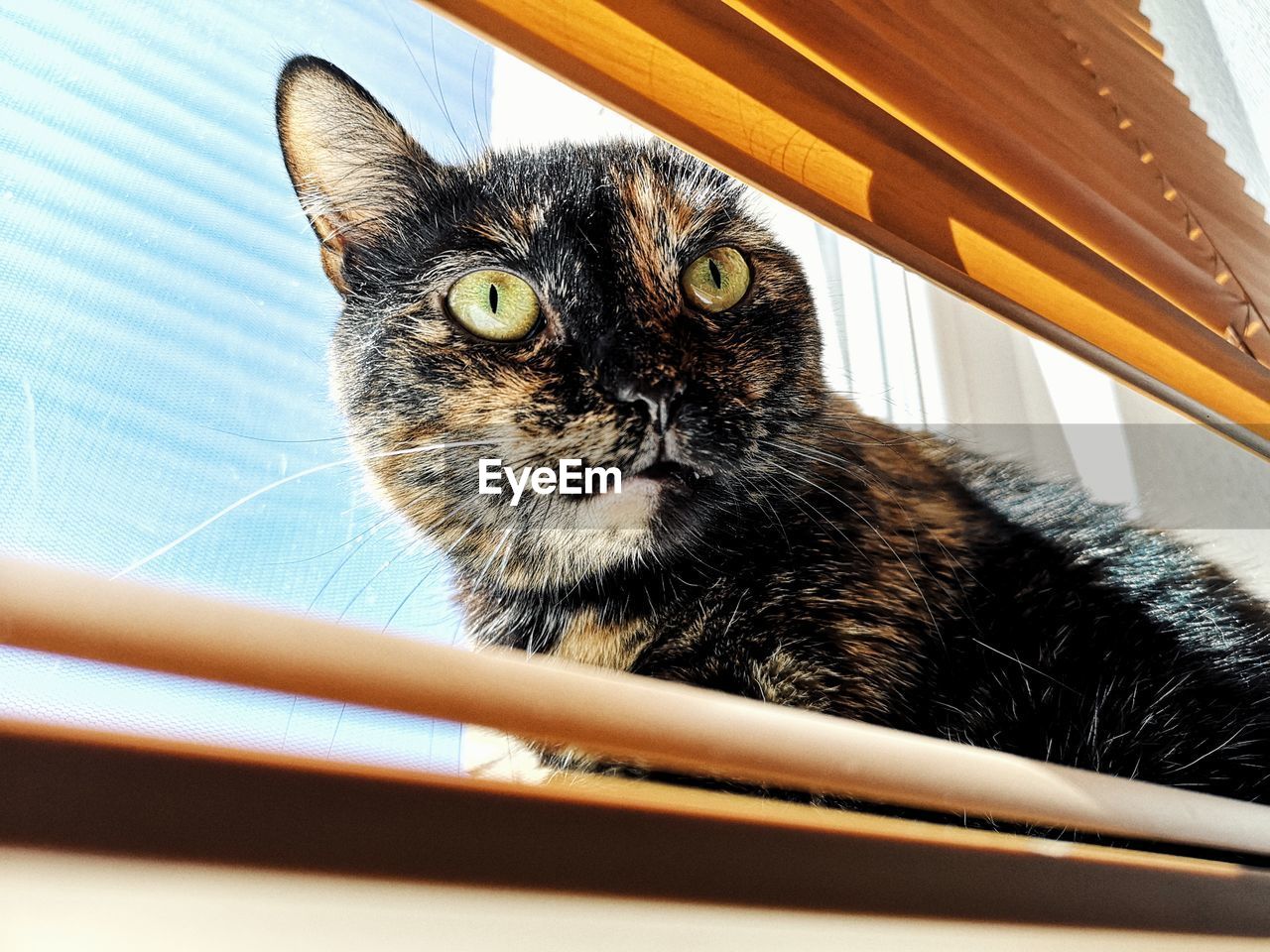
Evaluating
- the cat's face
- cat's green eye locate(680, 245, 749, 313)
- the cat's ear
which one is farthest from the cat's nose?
the cat's ear

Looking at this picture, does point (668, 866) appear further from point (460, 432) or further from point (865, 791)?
point (460, 432)

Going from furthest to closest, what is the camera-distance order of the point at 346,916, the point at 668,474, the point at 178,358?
the point at 668,474 → the point at 178,358 → the point at 346,916

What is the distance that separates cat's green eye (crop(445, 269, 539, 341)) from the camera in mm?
586

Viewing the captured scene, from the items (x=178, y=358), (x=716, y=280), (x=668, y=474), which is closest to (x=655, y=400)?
(x=668, y=474)

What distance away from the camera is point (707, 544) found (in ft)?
2.03

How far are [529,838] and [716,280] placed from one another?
0.51 m

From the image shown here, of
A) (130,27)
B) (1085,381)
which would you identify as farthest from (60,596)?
(1085,381)

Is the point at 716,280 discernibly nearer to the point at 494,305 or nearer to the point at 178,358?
the point at 494,305

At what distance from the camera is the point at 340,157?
0.59 meters

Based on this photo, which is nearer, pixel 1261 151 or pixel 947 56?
pixel 947 56

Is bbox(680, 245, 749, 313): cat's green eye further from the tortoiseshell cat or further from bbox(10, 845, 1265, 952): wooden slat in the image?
bbox(10, 845, 1265, 952): wooden slat

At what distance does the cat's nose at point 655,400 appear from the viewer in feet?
1.77

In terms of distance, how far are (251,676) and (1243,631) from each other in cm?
84
